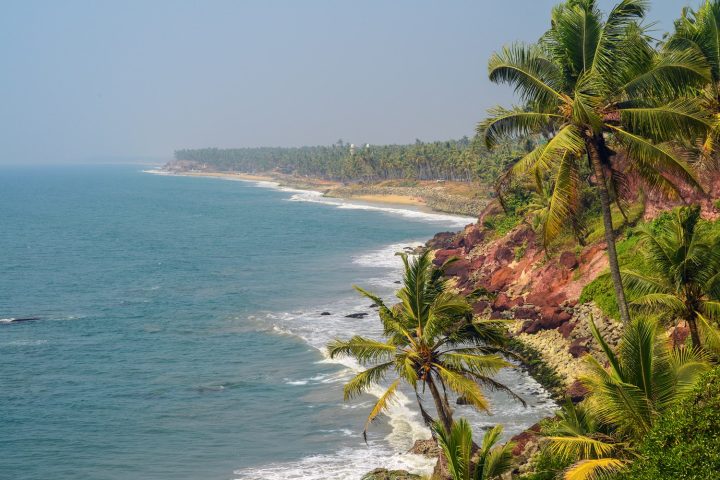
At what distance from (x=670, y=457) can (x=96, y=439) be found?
30.2 metres

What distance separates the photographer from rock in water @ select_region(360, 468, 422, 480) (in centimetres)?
2780

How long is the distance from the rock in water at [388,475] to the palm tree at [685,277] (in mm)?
10763

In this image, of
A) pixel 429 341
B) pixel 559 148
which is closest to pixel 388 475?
pixel 429 341

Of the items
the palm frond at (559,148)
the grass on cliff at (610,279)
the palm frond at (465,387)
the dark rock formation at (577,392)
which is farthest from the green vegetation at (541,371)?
the palm frond at (559,148)

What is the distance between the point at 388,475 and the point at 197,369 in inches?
875

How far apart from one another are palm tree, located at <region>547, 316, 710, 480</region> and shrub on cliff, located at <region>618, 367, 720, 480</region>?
0.87 metres

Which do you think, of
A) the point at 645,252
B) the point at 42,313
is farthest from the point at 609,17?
the point at 42,313

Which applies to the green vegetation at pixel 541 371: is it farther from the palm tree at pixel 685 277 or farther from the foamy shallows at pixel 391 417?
the palm tree at pixel 685 277

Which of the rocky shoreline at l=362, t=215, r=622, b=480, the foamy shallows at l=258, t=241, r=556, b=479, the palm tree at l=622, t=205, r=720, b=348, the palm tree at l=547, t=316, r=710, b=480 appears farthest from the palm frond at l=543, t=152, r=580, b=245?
the foamy shallows at l=258, t=241, r=556, b=479

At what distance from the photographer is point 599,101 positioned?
18.4 meters

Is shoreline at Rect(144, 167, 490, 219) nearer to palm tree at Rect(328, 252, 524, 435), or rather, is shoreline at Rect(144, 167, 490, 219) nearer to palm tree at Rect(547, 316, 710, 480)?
palm tree at Rect(328, 252, 524, 435)

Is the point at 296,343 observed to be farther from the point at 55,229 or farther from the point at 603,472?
the point at 55,229

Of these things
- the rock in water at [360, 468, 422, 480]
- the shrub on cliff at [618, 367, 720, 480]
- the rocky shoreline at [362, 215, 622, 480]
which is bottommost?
the rock in water at [360, 468, 422, 480]

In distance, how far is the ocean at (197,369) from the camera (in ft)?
112
